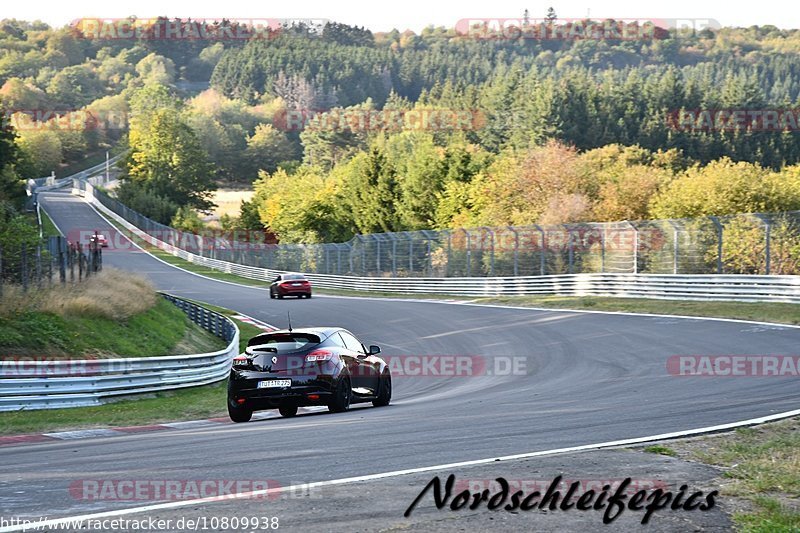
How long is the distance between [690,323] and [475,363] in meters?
6.97

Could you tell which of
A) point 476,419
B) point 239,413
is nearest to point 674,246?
point 239,413

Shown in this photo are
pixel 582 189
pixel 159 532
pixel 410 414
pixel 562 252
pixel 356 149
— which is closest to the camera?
pixel 159 532

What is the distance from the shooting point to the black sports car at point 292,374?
13867 millimetres

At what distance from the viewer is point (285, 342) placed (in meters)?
14.2

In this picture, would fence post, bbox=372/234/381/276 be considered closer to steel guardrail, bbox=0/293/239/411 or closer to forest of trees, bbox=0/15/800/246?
forest of trees, bbox=0/15/800/246

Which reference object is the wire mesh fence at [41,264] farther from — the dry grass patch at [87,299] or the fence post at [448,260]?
the fence post at [448,260]

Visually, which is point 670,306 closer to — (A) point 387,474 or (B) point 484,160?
(A) point 387,474

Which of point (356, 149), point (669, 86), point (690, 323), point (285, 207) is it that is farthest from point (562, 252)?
point (356, 149)

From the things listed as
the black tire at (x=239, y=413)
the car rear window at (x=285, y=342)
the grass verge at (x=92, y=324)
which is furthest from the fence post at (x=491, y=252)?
the black tire at (x=239, y=413)

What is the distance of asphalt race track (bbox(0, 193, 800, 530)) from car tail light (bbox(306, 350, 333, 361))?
0.81 meters

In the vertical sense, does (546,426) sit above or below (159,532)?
below

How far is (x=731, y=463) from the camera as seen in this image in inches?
341

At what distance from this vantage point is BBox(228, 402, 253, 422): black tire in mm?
14156

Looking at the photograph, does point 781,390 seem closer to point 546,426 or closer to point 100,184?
point 546,426
